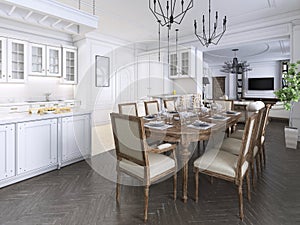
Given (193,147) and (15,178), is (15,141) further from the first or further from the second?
(193,147)

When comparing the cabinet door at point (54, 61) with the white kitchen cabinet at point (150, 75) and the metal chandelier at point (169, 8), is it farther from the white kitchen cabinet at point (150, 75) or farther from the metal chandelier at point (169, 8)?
the metal chandelier at point (169, 8)

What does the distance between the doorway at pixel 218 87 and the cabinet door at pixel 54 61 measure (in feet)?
29.8

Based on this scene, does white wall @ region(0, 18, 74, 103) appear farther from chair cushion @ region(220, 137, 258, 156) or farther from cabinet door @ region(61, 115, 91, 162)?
chair cushion @ region(220, 137, 258, 156)

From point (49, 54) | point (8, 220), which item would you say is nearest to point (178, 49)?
point (49, 54)

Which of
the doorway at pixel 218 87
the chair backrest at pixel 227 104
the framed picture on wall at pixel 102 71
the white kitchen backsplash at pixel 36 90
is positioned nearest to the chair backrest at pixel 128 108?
the chair backrest at pixel 227 104

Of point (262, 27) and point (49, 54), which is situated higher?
point (262, 27)

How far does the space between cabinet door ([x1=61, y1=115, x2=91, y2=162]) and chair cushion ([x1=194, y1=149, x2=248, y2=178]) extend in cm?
196

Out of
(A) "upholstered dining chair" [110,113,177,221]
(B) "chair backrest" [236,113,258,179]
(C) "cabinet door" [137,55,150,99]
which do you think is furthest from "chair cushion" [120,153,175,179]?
(C) "cabinet door" [137,55,150,99]

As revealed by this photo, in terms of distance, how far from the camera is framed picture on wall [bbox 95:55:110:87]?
6.36 metres

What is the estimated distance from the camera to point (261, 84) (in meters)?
10.8

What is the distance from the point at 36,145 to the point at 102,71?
414cm

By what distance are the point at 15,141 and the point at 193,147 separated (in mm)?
3077

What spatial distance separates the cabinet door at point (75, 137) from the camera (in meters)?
3.11

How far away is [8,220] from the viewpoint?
6.16 ft
